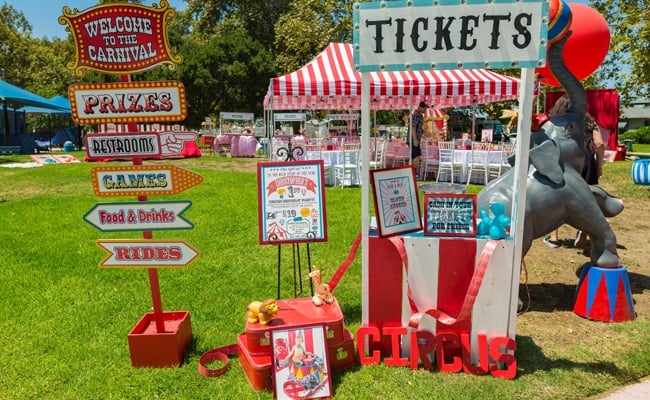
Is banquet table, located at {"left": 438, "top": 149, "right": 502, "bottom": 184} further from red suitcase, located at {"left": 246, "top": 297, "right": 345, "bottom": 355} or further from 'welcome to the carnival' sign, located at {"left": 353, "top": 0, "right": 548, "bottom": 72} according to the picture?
red suitcase, located at {"left": 246, "top": 297, "right": 345, "bottom": 355}

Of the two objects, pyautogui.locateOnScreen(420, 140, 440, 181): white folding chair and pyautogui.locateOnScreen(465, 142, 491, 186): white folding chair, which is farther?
pyautogui.locateOnScreen(420, 140, 440, 181): white folding chair

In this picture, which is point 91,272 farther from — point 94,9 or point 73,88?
point 94,9

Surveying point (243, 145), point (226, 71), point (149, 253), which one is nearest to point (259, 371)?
point (149, 253)

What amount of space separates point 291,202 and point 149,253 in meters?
1.03

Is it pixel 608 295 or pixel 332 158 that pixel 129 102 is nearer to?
pixel 608 295

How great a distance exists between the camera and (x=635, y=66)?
1241cm

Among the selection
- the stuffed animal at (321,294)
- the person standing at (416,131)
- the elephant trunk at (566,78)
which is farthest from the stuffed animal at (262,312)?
the person standing at (416,131)

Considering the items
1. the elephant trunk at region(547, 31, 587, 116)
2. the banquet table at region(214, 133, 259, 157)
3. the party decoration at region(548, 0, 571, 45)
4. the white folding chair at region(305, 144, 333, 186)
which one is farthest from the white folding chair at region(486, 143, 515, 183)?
the banquet table at region(214, 133, 259, 157)

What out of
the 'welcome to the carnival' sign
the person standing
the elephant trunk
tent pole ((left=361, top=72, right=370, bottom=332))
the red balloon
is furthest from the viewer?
the person standing

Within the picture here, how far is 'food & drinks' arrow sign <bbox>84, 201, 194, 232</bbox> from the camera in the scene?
303 cm

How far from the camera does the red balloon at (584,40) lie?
13.5 feet

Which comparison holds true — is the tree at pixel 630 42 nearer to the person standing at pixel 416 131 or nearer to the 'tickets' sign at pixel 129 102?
the person standing at pixel 416 131

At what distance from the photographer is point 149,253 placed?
312 cm

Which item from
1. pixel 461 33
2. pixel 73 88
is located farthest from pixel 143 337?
pixel 461 33
